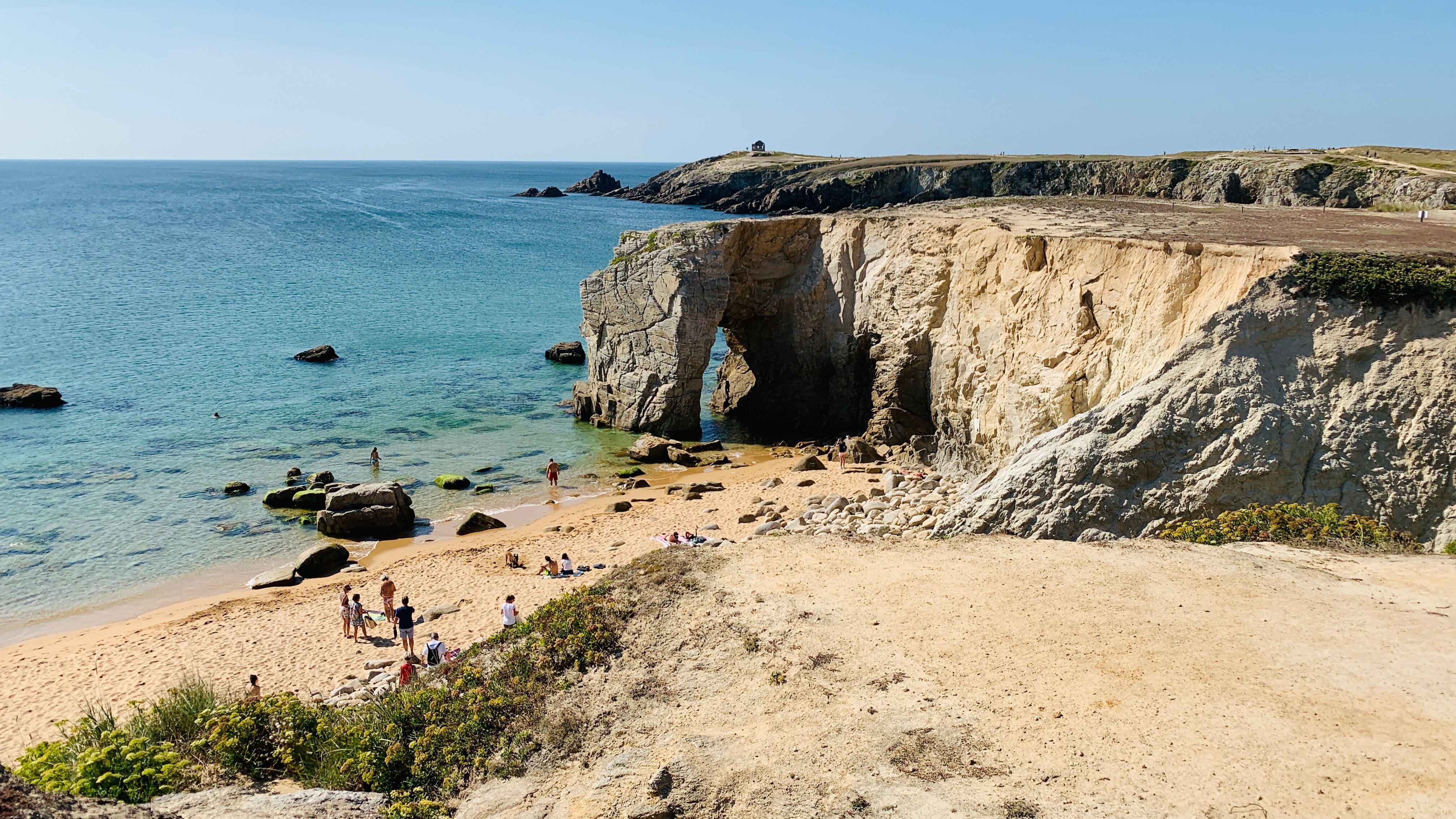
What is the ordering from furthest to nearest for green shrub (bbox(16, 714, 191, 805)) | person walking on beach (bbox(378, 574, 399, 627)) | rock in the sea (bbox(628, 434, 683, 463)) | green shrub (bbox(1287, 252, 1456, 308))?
rock in the sea (bbox(628, 434, 683, 463)), person walking on beach (bbox(378, 574, 399, 627)), green shrub (bbox(1287, 252, 1456, 308)), green shrub (bbox(16, 714, 191, 805))

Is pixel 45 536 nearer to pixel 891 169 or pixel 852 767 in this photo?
pixel 852 767

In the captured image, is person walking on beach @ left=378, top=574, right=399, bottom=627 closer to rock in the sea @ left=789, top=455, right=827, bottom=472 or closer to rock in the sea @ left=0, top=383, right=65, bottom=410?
rock in the sea @ left=789, top=455, right=827, bottom=472

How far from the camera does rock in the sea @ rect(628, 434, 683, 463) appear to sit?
32.4 m

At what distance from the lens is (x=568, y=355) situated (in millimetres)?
47000

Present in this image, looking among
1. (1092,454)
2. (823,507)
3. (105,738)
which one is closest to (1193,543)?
(1092,454)

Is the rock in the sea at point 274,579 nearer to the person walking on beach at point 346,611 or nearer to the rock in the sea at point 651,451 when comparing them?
the person walking on beach at point 346,611

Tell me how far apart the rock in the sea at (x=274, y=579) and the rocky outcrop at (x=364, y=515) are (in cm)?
268

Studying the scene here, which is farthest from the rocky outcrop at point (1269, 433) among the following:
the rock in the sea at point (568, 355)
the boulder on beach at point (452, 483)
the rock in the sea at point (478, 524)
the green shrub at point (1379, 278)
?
the rock in the sea at point (568, 355)

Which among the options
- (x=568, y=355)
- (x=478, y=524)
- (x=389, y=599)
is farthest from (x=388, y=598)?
(x=568, y=355)

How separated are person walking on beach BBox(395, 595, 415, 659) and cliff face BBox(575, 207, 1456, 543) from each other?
38.2 feet

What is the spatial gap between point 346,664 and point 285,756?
8.06 metres

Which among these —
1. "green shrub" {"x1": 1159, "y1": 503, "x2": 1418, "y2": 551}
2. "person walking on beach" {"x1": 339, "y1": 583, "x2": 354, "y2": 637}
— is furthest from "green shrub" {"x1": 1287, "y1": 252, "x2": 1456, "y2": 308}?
"person walking on beach" {"x1": 339, "y1": 583, "x2": 354, "y2": 637}

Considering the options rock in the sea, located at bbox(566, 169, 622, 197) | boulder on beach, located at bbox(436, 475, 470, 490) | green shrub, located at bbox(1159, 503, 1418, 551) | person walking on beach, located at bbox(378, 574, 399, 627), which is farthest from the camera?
rock in the sea, located at bbox(566, 169, 622, 197)

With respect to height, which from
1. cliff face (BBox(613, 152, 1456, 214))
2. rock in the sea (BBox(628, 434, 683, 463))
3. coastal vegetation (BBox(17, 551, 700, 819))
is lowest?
rock in the sea (BBox(628, 434, 683, 463))
